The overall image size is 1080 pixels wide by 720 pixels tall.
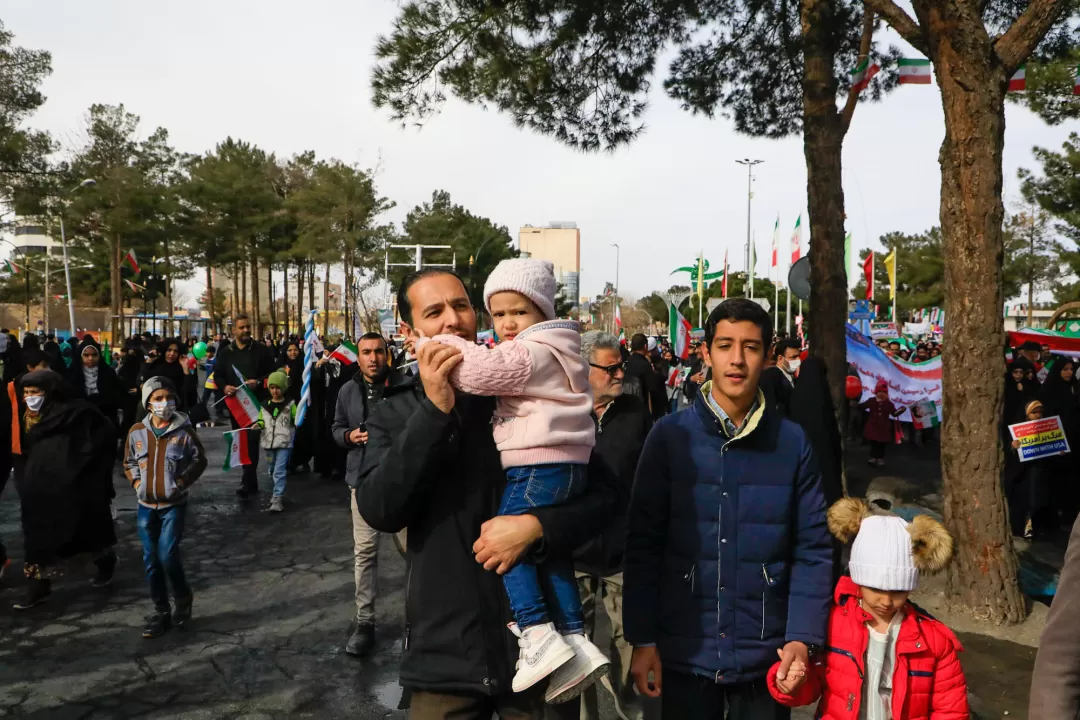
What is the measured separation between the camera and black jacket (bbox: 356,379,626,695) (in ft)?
6.78

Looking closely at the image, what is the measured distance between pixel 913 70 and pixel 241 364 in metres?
8.71

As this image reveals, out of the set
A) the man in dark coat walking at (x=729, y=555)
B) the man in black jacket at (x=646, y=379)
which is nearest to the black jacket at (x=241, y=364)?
the man in black jacket at (x=646, y=379)

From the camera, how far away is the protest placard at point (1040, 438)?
317 inches

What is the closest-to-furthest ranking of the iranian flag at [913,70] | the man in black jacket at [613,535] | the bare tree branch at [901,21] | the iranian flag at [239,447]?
the man in black jacket at [613,535]
the bare tree branch at [901,21]
the iranian flag at [913,70]
the iranian flag at [239,447]

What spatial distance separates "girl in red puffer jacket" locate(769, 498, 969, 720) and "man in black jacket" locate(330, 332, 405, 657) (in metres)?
2.51

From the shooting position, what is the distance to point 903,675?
271 centimetres

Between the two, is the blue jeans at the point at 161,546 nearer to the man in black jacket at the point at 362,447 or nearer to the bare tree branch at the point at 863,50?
the man in black jacket at the point at 362,447

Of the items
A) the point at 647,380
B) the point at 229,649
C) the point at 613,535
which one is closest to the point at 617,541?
the point at 613,535

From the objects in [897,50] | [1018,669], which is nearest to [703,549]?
[1018,669]

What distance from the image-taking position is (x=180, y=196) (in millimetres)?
44156

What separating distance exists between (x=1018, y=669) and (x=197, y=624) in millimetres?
5132

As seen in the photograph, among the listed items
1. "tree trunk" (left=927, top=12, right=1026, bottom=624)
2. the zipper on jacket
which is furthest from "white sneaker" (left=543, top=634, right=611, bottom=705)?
"tree trunk" (left=927, top=12, right=1026, bottom=624)

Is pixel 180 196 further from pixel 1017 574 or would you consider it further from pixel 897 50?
pixel 1017 574

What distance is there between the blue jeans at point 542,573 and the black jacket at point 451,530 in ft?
0.11
